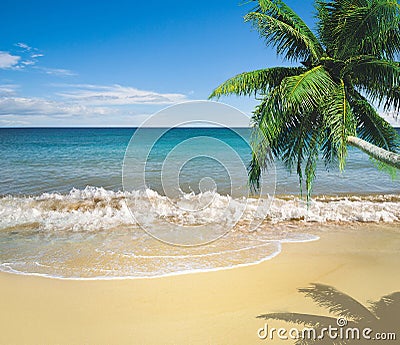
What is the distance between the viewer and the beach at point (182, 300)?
Result: 492 centimetres

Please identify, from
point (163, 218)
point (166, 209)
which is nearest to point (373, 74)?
point (163, 218)

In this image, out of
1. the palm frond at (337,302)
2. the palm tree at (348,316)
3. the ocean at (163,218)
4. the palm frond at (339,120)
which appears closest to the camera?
the palm tree at (348,316)

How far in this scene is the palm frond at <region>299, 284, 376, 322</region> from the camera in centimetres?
527

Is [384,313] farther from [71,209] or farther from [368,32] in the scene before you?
[71,209]

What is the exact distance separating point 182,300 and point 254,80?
15.4 feet

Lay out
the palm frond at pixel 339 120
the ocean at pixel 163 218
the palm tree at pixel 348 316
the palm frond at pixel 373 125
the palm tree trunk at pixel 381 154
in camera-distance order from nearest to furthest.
→ the palm tree trunk at pixel 381 154, the palm tree at pixel 348 316, the palm frond at pixel 339 120, the palm frond at pixel 373 125, the ocean at pixel 163 218

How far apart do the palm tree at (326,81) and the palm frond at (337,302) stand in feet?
7.81

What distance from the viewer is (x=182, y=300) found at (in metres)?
5.85

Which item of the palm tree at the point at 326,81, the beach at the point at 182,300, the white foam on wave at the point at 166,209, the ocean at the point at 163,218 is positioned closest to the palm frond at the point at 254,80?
the palm tree at the point at 326,81

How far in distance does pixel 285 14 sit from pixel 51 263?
7.30 meters

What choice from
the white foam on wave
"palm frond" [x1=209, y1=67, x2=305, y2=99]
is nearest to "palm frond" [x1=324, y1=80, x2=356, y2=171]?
"palm frond" [x1=209, y1=67, x2=305, y2=99]

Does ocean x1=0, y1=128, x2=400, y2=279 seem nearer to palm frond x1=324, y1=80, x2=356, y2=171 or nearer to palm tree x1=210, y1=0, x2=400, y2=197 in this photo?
palm tree x1=210, y1=0, x2=400, y2=197

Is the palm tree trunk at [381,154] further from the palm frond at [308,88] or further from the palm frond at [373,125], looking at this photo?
the palm frond at [373,125]

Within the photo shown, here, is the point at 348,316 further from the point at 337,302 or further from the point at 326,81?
the point at 326,81
